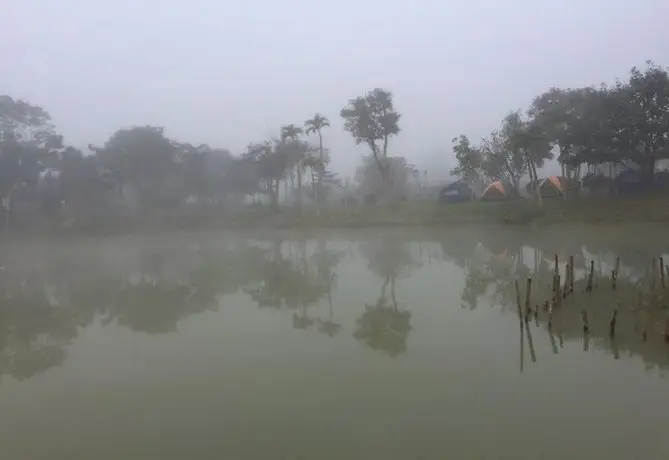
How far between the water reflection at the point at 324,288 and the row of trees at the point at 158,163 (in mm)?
10372

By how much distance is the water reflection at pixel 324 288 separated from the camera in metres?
8.10

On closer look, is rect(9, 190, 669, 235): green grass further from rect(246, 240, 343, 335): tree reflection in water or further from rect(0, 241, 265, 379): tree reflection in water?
rect(0, 241, 265, 379): tree reflection in water

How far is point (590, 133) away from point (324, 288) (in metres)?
17.9

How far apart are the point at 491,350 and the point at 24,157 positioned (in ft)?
97.5

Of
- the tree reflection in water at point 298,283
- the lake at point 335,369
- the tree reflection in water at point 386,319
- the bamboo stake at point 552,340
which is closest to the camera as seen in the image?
the lake at point 335,369

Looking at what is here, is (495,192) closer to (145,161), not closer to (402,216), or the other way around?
(402,216)

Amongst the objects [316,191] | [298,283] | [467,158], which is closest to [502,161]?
[467,158]

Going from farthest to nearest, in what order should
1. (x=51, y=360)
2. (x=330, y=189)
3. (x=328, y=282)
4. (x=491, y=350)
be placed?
(x=330, y=189) → (x=328, y=282) → (x=51, y=360) → (x=491, y=350)

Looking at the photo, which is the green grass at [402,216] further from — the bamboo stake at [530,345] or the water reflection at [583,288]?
the bamboo stake at [530,345]

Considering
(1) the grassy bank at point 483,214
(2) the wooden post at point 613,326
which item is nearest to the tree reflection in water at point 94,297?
(2) the wooden post at point 613,326

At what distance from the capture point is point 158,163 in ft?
111

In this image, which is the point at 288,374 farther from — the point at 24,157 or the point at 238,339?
the point at 24,157

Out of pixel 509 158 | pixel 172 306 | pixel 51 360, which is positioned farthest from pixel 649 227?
pixel 51 360

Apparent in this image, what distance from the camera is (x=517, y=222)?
26.6 metres
